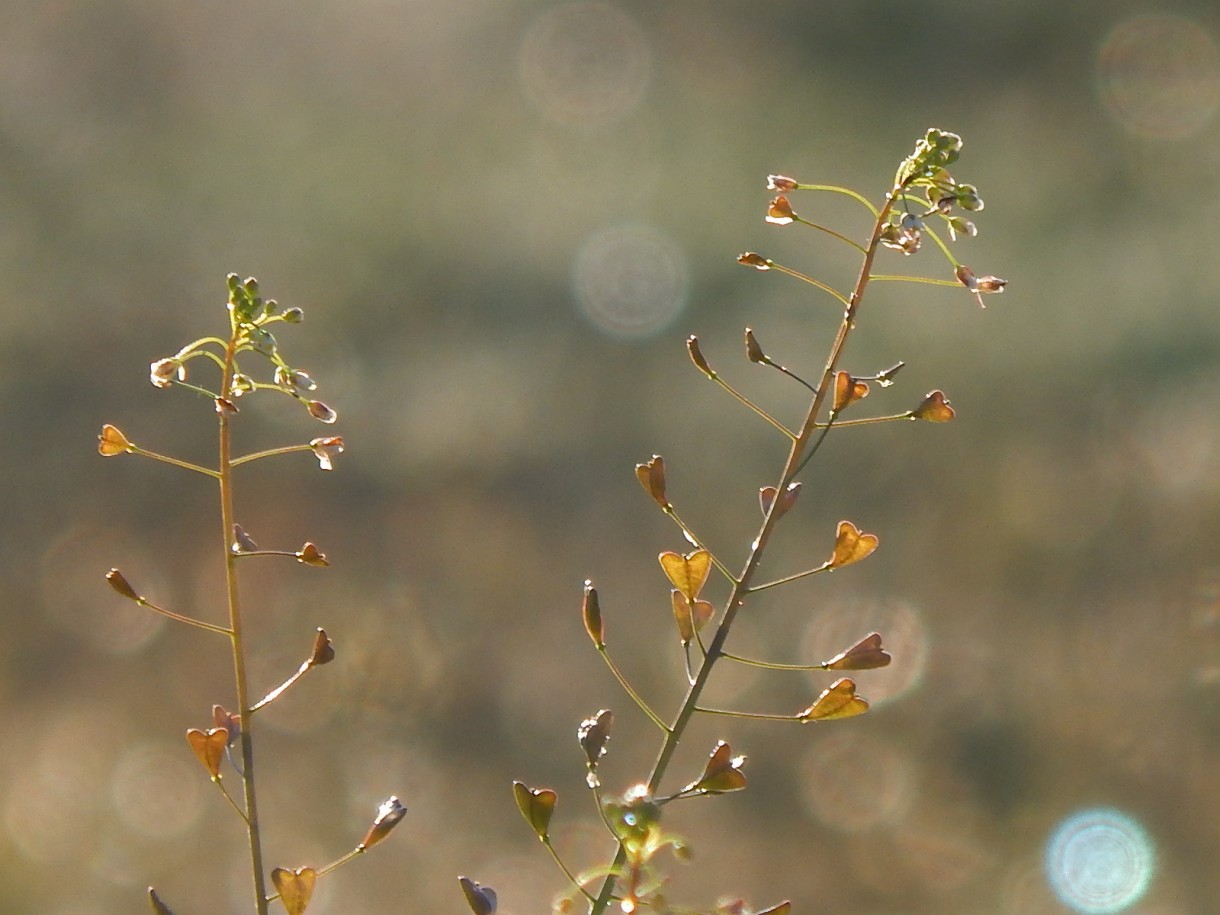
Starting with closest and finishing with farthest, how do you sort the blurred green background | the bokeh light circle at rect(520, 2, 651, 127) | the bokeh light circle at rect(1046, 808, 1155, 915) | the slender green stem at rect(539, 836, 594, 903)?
the slender green stem at rect(539, 836, 594, 903), the bokeh light circle at rect(1046, 808, 1155, 915), the blurred green background, the bokeh light circle at rect(520, 2, 651, 127)

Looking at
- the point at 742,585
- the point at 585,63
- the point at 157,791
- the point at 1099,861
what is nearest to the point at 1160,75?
the point at 585,63

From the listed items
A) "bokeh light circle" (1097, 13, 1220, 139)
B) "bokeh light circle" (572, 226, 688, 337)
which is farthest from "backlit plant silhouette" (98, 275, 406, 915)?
"bokeh light circle" (1097, 13, 1220, 139)

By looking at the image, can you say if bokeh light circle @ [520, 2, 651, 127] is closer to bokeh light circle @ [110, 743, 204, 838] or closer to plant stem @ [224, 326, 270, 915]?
bokeh light circle @ [110, 743, 204, 838]

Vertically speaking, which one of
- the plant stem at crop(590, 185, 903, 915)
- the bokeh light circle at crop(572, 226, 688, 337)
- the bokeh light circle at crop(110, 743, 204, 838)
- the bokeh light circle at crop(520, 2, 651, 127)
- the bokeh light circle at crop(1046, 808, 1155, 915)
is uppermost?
the bokeh light circle at crop(520, 2, 651, 127)

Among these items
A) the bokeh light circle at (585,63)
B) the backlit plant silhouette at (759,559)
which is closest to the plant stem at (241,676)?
the backlit plant silhouette at (759,559)

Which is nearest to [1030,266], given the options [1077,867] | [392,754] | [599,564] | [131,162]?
[599,564]

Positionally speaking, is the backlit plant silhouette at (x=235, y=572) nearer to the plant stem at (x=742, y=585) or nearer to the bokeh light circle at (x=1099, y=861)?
the plant stem at (x=742, y=585)
